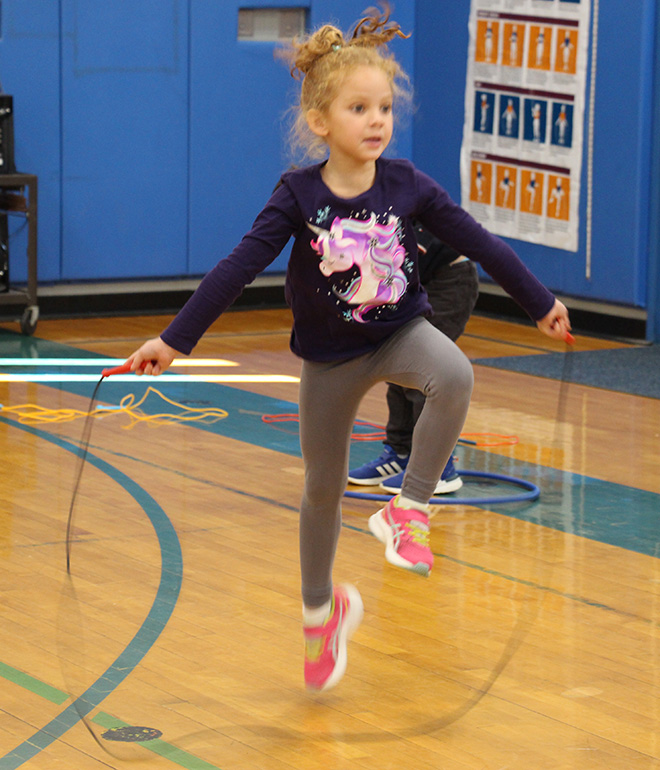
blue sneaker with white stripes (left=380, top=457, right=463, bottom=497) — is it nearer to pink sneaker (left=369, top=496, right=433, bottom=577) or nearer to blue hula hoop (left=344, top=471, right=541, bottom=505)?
blue hula hoop (left=344, top=471, right=541, bottom=505)

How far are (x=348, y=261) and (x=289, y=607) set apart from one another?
3.47ft

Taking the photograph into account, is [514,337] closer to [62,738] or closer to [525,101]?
[525,101]

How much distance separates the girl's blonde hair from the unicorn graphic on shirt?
0.63 feet

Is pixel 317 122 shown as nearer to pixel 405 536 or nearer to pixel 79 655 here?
pixel 405 536

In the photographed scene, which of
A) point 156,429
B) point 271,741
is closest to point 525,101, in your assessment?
point 156,429

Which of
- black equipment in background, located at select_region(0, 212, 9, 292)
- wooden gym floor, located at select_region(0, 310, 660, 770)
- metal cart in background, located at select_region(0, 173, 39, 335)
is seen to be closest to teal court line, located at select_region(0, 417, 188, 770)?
wooden gym floor, located at select_region(0, 310, 660, 770)

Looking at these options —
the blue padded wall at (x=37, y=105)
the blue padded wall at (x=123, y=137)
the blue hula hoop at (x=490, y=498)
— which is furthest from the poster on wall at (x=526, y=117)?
the blue hula hoop at (x=490, y=498)

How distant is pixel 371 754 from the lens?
2.32 metres

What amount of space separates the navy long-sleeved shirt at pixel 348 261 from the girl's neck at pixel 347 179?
0.02m

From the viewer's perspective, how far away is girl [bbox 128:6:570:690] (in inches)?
91.7

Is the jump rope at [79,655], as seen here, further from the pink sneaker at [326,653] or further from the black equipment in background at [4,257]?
the black equipment in background at [4,257]

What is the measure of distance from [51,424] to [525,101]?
3.91 meters

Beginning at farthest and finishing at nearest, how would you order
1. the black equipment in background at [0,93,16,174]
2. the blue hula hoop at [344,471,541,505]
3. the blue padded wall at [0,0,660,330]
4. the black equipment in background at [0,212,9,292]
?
the blue padded wall at [0,0,660,330]
the black equipment in background at [0,212,9,292]
the black equipment in background at [0,93,16,174]
the blue hula hoop at [344,471,541,505]

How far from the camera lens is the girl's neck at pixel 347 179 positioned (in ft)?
7.79
